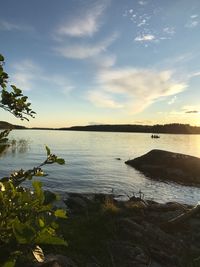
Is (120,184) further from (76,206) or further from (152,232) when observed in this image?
(152,232)

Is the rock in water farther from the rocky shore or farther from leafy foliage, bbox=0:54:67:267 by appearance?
leafy foliage, bbox=0:54:67:267

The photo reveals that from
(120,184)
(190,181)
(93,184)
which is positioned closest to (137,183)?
(120,184)

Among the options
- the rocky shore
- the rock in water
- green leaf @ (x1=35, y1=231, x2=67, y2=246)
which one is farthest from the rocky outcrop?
the rock in water

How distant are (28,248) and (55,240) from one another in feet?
1.15

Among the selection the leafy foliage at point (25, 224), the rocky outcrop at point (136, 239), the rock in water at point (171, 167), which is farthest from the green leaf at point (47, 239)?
the rock in water at point (171, 167)

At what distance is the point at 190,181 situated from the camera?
40.3 metres

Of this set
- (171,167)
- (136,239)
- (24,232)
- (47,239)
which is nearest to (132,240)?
(136,239)

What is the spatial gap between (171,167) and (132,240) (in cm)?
3540

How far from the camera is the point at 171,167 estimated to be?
4572 cm

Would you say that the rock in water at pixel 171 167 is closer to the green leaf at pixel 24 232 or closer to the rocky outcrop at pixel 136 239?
the rocky outcrop at pixel 136 239

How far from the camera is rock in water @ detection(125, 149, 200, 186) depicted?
41.8 meters

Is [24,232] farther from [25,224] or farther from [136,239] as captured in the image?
[136,239]

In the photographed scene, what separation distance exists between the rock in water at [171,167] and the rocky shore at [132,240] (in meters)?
26.3

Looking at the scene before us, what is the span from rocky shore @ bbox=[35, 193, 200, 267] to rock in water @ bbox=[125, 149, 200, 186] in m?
26.3
